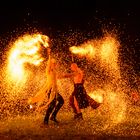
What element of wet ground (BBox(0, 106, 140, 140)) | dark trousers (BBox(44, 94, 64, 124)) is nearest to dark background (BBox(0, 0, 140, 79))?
wet ground (BBox(0, 106, 140, 140))

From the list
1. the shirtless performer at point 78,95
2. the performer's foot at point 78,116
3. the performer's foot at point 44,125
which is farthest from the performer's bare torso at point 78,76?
the performer's foot at point 44,125

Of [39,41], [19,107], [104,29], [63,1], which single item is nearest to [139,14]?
[104,29]

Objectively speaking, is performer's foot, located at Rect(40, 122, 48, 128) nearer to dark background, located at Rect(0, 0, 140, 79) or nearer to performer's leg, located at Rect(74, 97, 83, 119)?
performer's leg, located at Rect(74, 97, 83, 119)

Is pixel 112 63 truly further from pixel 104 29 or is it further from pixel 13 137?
pixel 13 137

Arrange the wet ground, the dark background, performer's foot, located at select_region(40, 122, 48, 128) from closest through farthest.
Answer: the wet ground < performer's foot, located at select_region(40, 122, 48, 128) < the dark background

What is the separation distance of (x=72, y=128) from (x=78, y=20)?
47.6 feet

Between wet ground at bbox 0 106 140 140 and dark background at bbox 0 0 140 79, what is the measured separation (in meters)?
8.58

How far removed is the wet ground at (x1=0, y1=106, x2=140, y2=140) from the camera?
14383 millimetres

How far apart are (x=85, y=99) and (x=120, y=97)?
546 cm

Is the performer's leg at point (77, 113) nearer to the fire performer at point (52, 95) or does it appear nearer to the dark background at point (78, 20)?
the fire performer at point (52, 95)

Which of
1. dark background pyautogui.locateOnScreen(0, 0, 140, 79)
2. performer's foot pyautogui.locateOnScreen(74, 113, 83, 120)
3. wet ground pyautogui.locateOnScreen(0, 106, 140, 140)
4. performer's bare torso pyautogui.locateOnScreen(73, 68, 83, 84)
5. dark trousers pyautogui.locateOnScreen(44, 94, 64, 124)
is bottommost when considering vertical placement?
wet ground pyautogui.locateOnScreen(0, 106, 140, 140)

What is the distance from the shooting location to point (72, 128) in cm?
1612

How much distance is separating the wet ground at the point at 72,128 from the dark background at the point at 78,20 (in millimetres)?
8577

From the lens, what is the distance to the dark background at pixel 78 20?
28281 mm
